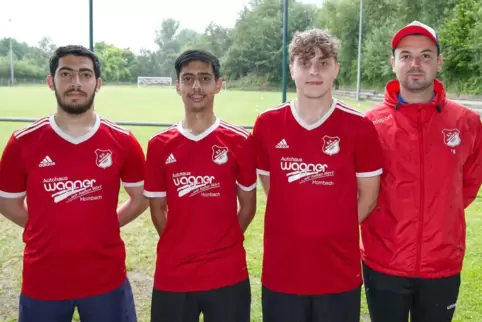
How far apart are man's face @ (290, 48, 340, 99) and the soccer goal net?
6.28 m

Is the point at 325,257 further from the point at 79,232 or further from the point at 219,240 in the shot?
the point at 79,232

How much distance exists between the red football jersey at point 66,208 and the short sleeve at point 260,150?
0.68 m

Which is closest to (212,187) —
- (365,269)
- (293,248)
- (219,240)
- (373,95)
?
(219,240)

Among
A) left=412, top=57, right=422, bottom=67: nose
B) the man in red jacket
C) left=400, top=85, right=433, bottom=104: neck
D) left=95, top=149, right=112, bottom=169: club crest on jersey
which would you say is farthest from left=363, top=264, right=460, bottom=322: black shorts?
left=95, top=149, right=112, bottom=169: club crest on jersey

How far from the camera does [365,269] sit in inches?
105

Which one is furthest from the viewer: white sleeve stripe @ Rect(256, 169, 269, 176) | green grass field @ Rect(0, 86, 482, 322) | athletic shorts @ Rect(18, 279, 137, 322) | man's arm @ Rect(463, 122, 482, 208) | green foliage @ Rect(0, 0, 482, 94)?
green foliage @ Rect(0, 0, 482, 94)

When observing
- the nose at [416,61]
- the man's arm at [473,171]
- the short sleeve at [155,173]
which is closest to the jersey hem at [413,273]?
the man's arm at [473,171]

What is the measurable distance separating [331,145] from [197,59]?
0.80 m

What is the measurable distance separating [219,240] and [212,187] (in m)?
0.25

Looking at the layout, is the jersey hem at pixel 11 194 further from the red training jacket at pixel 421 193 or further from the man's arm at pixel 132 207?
the red training jacket at pixel 421 193

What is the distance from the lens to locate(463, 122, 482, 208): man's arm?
2.69 meters

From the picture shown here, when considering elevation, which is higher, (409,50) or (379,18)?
(379,18)

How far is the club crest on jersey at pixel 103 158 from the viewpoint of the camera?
7.91 feet

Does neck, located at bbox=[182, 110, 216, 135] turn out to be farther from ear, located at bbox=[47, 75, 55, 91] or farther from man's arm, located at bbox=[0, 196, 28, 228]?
man's arm, located at bbox=[0, 196, 28, 228]
